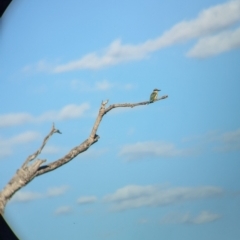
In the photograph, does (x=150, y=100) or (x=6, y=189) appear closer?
(x=150, y=100)

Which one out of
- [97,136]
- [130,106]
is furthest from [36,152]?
[130,106]

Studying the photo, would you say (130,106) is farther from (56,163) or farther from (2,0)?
(2,0)

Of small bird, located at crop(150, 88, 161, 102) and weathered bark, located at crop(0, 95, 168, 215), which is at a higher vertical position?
small bird, located at crop(150, 88, 161, 102)

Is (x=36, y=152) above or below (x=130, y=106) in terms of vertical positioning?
below

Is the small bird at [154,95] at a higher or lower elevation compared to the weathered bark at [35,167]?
higher

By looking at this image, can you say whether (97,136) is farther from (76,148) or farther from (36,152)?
(36,152)

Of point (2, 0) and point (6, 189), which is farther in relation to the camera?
point (6, 189)

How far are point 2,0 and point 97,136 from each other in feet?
3.83

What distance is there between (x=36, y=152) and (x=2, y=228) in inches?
24.2

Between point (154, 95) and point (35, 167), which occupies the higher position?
point (154, 95)

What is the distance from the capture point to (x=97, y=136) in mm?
3709

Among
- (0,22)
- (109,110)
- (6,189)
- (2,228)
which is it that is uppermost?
(0,22)

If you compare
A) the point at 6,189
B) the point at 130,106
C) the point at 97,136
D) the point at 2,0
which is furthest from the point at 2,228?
the point at 2,0

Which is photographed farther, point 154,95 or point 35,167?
point 35,167
